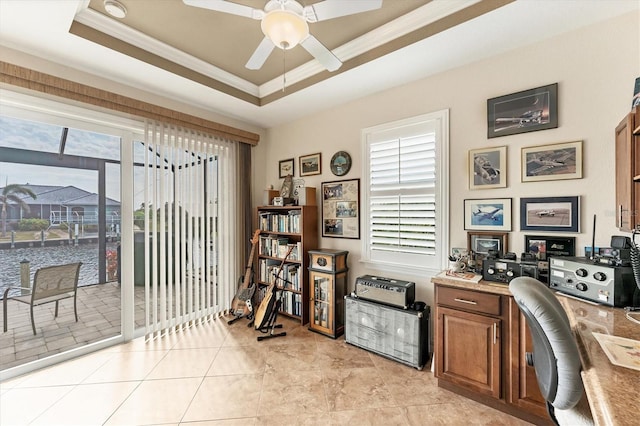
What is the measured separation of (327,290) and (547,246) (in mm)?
1994

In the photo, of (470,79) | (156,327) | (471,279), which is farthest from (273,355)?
(470,79)

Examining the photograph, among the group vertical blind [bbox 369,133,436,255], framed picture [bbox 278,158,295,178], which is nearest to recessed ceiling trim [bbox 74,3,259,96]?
framed picture [bbox 278,158,295,178]

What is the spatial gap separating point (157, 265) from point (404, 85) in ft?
10.7

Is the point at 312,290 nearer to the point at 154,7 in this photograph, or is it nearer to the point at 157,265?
the point at 157,265

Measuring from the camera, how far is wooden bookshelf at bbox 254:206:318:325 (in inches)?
126

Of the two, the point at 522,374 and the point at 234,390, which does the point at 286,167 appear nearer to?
the point at 234,390

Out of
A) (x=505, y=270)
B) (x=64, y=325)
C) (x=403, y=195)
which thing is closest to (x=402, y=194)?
(x=403, y=195)

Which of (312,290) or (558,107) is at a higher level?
(558,107)

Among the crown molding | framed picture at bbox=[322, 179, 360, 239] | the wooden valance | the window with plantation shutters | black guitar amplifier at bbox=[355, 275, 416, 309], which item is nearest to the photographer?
the crown molding

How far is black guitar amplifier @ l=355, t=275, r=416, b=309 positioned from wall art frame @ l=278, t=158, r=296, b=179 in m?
1.80

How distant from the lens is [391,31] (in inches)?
83.1

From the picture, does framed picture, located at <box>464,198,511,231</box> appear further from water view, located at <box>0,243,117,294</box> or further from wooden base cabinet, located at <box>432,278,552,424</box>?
water view, located at <box>0,243,117,294</box>

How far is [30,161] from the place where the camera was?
7.57 ft

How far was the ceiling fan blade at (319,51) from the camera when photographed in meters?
1.61
